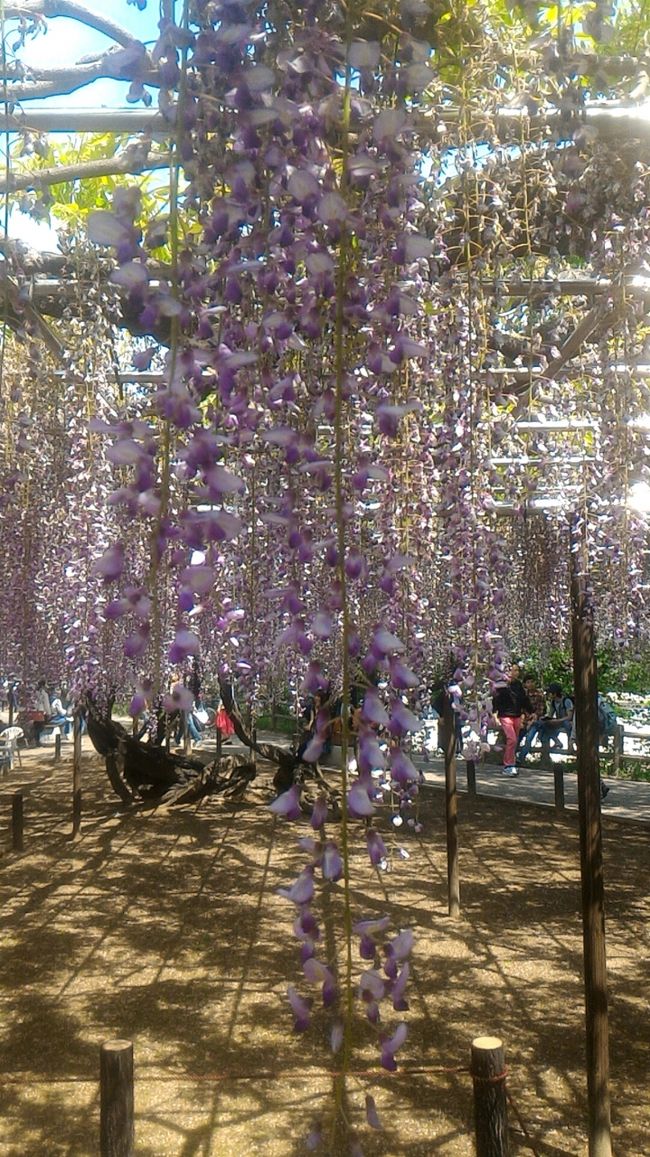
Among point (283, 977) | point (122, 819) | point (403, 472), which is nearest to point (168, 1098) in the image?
point (283, 977)

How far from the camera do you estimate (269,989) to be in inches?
170

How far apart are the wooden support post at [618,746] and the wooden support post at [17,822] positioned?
6.40 m

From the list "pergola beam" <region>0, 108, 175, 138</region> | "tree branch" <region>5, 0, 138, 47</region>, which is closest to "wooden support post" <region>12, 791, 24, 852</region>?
"pergola beam" <region>0, 108, 175, 138</region>

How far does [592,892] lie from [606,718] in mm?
7106

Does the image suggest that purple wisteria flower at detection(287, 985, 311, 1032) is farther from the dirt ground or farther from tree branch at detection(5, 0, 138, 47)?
tree branch at detection(5, 0, 138, 47)

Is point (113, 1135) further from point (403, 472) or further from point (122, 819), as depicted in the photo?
point (122, 819)

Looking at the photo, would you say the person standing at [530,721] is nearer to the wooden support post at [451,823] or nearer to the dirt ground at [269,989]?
the dirt ground at [269,989]

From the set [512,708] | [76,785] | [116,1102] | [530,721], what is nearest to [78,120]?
[116,1102]

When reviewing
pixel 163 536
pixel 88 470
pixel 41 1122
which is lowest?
pixel 41 1122

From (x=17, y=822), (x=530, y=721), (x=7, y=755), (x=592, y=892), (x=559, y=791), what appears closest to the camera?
(x=592, y=892)

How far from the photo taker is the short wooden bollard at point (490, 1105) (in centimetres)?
203

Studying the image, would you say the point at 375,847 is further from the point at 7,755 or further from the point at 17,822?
the point at 7,755

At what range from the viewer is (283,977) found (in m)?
4.44

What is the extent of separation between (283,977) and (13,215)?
11.3 ft
